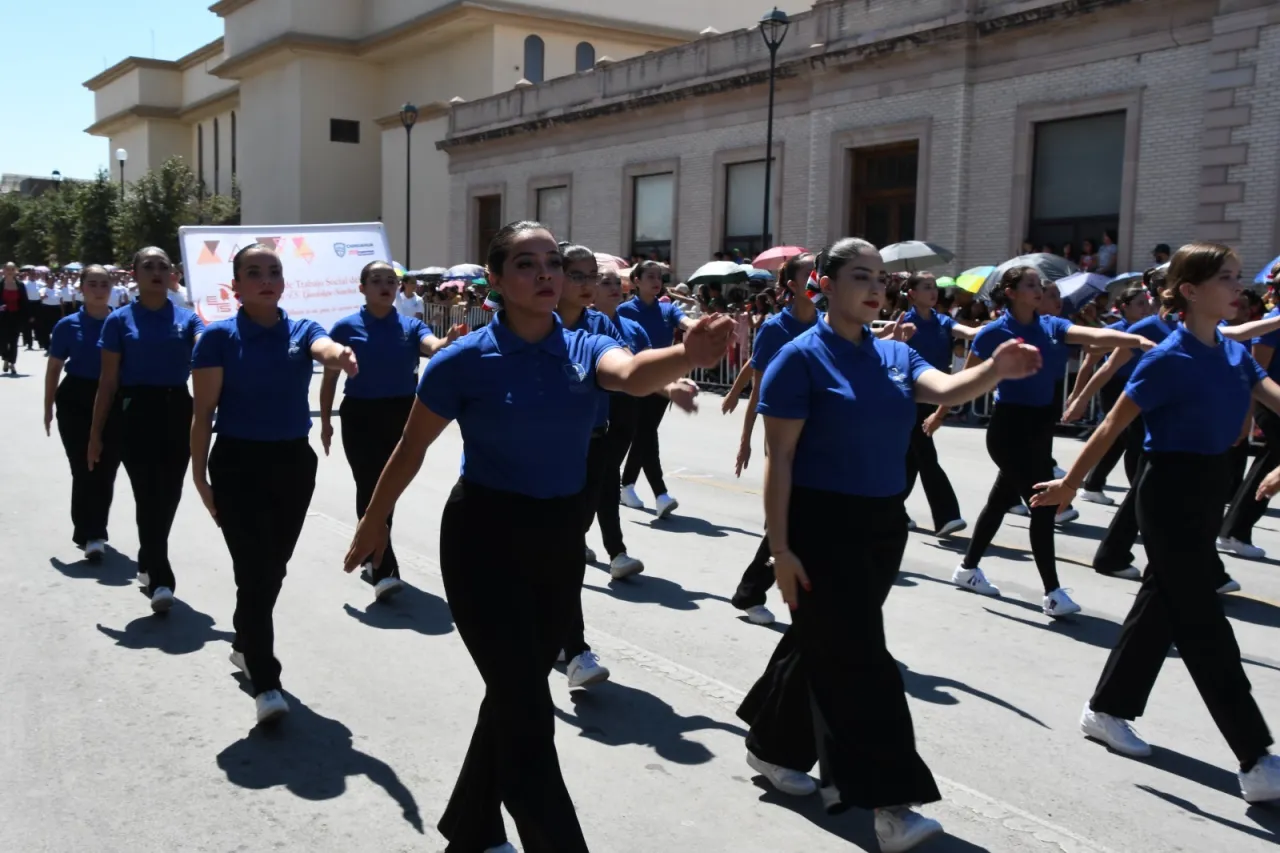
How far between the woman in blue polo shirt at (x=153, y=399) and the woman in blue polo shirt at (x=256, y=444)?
1.63m

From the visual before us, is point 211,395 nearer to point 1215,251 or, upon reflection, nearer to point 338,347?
point 338,347

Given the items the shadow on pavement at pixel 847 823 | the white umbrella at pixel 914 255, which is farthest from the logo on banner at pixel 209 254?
the shadow on pavement at pixel 847 823

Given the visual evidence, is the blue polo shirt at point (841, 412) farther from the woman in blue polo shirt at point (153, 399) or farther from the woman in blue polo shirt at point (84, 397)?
the woman in blue polo shirt at point (84, 397)

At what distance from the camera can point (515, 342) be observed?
12.2 feet

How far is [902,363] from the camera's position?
4.34 meters

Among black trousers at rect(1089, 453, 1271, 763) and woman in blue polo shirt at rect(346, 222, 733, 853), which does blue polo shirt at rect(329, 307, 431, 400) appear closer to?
woman in blue polo shirt at rect(346, 222, 733, 853)

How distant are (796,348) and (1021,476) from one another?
3.76 meters

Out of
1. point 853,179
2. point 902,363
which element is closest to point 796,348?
point 902,363

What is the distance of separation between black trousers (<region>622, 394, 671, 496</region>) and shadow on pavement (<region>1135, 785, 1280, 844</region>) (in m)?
5.76

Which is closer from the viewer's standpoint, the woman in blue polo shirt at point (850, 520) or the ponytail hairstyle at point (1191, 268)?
the woman in blue polo shirt at point (850, 520)

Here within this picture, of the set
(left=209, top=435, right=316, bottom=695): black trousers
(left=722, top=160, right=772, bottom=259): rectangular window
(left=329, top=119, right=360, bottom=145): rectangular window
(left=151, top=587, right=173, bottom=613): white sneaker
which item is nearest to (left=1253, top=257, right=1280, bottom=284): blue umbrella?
(left=209, top=435, right=316, bottom=695): black trousers

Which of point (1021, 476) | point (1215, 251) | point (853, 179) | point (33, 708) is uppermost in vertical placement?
point (853, 179)

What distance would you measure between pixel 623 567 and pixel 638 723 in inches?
104

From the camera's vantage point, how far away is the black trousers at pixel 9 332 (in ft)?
76.7
